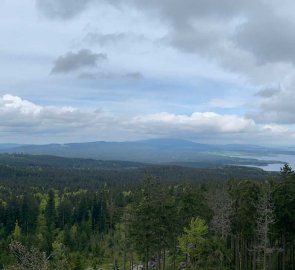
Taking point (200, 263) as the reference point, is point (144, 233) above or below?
above

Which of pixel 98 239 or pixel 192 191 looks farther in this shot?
pixel 98 239

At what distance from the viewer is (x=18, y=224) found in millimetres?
90438

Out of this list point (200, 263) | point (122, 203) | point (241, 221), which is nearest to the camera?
point (200, 263)

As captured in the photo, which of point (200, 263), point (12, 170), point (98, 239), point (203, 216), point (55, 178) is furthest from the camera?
point (12, 170)

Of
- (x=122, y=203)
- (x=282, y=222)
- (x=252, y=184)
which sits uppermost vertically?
(x=252, y=184)

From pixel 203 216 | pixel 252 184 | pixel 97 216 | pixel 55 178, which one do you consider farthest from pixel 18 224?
pixel 55 178

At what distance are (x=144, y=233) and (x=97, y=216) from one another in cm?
6167

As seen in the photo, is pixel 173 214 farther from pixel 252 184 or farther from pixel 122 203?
pixel 122 203

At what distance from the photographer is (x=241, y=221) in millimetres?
42156

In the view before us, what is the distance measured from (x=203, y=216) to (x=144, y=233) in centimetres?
1094

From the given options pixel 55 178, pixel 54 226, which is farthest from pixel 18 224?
pixel 55 178

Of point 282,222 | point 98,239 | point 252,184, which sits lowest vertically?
point 98,239

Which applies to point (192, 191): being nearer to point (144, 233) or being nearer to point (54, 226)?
point (144, 233)

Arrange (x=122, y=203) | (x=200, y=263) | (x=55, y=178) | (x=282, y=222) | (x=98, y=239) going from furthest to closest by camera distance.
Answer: (x=55, y=178) < (x=122, y=203) < (x=98, y=239) < (x=282, y=222) < (x=200, y=263)
